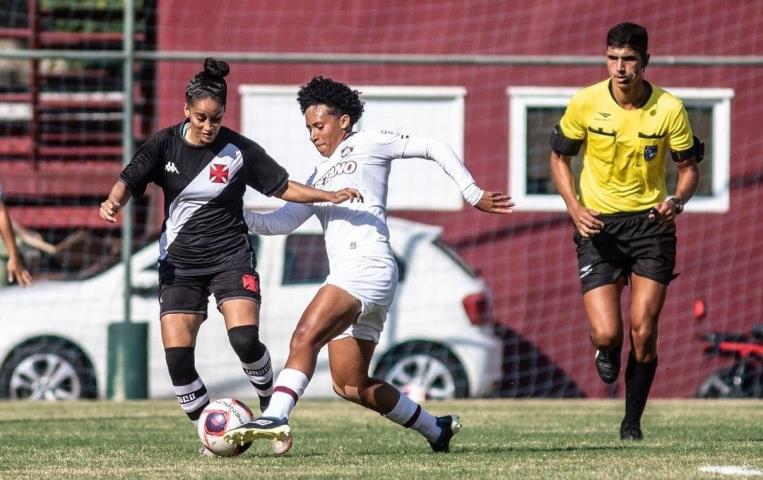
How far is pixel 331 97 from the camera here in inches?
312

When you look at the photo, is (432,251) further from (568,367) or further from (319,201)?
(319,201)

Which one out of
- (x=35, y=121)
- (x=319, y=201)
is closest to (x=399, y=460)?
(x=319, y=201)

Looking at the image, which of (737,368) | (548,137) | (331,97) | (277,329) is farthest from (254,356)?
(548,137)

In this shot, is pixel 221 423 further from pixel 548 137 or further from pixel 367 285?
pixel 548 137

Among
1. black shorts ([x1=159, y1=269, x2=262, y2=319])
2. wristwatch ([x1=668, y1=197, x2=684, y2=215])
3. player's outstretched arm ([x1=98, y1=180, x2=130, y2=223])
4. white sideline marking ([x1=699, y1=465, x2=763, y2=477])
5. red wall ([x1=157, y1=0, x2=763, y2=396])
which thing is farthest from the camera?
red wall ([x1=157, y1=0, x2=763, y2=396])

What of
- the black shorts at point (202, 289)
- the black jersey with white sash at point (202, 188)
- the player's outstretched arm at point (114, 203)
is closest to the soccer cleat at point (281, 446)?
the black shorts at point (202, 289)

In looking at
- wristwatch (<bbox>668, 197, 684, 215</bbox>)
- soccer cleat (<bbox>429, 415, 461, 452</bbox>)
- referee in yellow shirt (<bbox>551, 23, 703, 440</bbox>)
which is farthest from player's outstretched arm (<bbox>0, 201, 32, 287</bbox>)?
wristwatch (<bbox>668, 197, 684, 215</bbox>)

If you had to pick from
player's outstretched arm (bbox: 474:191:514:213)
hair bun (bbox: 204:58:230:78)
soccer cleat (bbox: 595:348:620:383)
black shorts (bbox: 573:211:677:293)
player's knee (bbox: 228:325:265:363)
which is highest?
hair bun (bbox: 204:58:230:78)

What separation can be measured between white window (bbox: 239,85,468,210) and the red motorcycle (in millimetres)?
2876

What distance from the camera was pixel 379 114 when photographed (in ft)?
53.6

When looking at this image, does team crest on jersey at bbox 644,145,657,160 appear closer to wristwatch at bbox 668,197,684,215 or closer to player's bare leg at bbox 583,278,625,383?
wristwatch at bbox 668,197,684,215

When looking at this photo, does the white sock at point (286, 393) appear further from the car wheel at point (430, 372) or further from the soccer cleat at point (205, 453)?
the car wheel at point (430, 372)

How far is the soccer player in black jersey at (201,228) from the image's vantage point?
26.7 ft

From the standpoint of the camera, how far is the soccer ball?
24.8 feet
